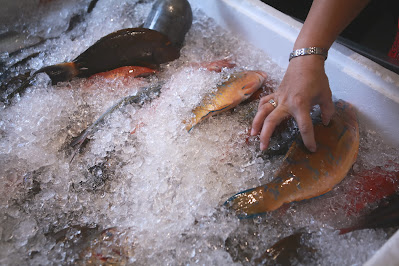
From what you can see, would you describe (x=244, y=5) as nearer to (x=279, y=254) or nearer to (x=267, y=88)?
(x=267, y=88)

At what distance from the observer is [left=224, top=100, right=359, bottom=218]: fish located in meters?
1.29

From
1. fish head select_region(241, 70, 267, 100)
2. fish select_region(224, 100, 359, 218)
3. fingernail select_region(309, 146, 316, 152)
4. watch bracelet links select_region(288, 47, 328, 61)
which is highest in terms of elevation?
watch bracelet links select_region(288, 47, 328, 61)

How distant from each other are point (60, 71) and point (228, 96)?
48.2 inches

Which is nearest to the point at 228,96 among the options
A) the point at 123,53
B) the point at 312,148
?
the point at 312,148

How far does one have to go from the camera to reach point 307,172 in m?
1.35

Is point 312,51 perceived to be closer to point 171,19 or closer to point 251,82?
point 251,82

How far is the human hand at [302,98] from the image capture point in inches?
48.4

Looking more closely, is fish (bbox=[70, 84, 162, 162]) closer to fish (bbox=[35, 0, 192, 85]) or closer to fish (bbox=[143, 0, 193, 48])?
fish (bbox=[35, 0, 192, 85])

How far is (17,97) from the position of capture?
1906mm

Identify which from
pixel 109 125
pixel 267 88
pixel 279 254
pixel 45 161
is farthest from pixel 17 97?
pixel 279 254

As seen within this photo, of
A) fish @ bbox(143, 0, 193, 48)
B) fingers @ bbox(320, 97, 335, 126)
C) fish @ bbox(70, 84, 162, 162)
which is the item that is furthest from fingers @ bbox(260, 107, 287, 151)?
fish @ bbox(143, 0, 193, 48)

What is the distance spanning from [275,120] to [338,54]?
0.84 m

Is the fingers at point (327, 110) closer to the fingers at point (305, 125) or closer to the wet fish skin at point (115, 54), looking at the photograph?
the fingers at point (305, 125)

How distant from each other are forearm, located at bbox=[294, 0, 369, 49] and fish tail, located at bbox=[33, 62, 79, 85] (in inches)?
60.9
